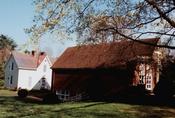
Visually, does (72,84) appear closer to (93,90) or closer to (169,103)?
(93,90)

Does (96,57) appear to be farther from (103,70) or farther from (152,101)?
(152,101)

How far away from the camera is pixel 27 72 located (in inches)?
3046

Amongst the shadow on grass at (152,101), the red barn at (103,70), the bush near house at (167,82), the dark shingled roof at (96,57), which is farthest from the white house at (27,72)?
the bush near house at (167,82)

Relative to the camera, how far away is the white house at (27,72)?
7612 centimetres

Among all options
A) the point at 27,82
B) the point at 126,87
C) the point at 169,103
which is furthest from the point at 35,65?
the point at 169,103

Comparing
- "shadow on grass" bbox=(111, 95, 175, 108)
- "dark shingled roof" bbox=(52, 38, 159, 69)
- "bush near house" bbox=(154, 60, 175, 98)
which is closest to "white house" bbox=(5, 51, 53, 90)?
"dark shingled roof" bbox=(52, 38, 159, 69)

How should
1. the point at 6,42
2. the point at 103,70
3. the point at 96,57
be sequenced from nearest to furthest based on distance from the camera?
1. the point at 103,70
2. the point at 96,57
3. the point at 6,42

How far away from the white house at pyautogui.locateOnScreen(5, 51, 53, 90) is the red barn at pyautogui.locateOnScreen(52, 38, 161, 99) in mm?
24931

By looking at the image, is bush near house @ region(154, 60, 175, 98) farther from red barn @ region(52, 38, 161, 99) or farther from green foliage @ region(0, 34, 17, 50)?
green foliage @ region(0, 34, 17, 50)

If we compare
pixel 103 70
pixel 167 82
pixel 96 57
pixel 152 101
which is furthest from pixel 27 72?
pixel 167 82

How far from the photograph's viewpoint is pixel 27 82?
7675 centimetres

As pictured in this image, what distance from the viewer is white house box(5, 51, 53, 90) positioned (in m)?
76.1

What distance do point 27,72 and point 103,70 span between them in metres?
37.7

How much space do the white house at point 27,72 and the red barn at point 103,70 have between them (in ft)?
81.8
